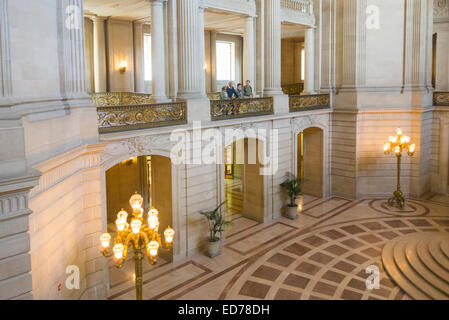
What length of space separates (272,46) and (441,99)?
7.98 metres

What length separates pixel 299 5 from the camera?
15.5 meters

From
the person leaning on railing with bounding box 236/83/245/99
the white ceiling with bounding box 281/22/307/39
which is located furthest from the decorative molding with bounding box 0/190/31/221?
the white ceiling with bounding box 281/22/307/39

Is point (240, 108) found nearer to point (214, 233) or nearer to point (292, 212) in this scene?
point (214, 233)

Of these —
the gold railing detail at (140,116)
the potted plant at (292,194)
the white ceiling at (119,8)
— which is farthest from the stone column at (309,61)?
the gold railing detail at (140,116)

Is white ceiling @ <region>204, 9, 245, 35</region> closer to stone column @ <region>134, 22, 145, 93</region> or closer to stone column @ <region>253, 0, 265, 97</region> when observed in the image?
stone column @ <region>253, 0, 265, 97</region>

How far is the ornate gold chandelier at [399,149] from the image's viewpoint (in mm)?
14523

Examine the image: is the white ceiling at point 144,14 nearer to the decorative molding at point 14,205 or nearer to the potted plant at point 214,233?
the potted plant at point 214,233

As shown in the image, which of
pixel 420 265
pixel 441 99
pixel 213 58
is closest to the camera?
pixel 420 265

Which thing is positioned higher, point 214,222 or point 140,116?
point 140,116

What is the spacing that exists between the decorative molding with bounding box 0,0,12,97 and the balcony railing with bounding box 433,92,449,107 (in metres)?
16.2

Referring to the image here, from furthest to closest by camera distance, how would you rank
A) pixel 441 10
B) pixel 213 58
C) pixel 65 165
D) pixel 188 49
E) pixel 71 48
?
pixel 441 10 < pixel 213 58 < pixel 188 49 < pixel 71 48 < pixel 65 165

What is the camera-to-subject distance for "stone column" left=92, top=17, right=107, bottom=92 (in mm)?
14266

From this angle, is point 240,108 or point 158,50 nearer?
point 158,50

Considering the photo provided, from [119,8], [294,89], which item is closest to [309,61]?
[294,89]
